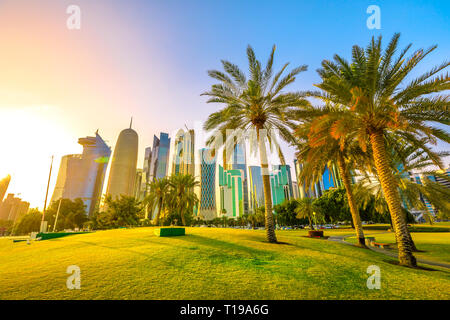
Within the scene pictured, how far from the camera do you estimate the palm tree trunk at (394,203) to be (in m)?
9.30

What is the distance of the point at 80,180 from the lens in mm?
190750

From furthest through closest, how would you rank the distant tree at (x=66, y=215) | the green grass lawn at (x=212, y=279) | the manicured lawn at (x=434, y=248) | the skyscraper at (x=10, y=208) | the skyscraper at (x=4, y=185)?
the skyscraper at (x=10, y=208), the skyscraper at (x=4, y=185), the distant tree at (x=66, y=215), the manicured lawn at (x=434, y=248), the green grass lawn at (x=212, y=279)

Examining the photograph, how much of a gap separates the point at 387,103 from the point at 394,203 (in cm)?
518

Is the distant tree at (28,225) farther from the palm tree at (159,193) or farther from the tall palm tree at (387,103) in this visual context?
the tall palm tree at (387,103)

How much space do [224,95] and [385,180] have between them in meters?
11.1

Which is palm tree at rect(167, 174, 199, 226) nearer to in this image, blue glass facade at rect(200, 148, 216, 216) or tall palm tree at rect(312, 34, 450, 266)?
tall palm tree at rect(312, 34, 450, 266)

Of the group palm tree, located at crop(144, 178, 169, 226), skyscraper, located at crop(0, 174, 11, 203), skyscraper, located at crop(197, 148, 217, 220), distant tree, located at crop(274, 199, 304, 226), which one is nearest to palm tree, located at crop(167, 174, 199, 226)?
palm tree, located at crop(144, 178, 169, 226)

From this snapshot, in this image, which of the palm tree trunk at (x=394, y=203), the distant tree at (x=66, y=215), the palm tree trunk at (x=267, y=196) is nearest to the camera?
the palm tree trunk at (x=394, y=203)

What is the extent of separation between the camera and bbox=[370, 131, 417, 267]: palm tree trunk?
30.5 ft

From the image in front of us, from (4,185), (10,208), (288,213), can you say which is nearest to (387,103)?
(288,213)

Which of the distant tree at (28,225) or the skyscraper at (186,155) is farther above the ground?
the skyscraper at (186,155)

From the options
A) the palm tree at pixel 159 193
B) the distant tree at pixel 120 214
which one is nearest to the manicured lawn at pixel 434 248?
the palm tree at pixel 159 193
